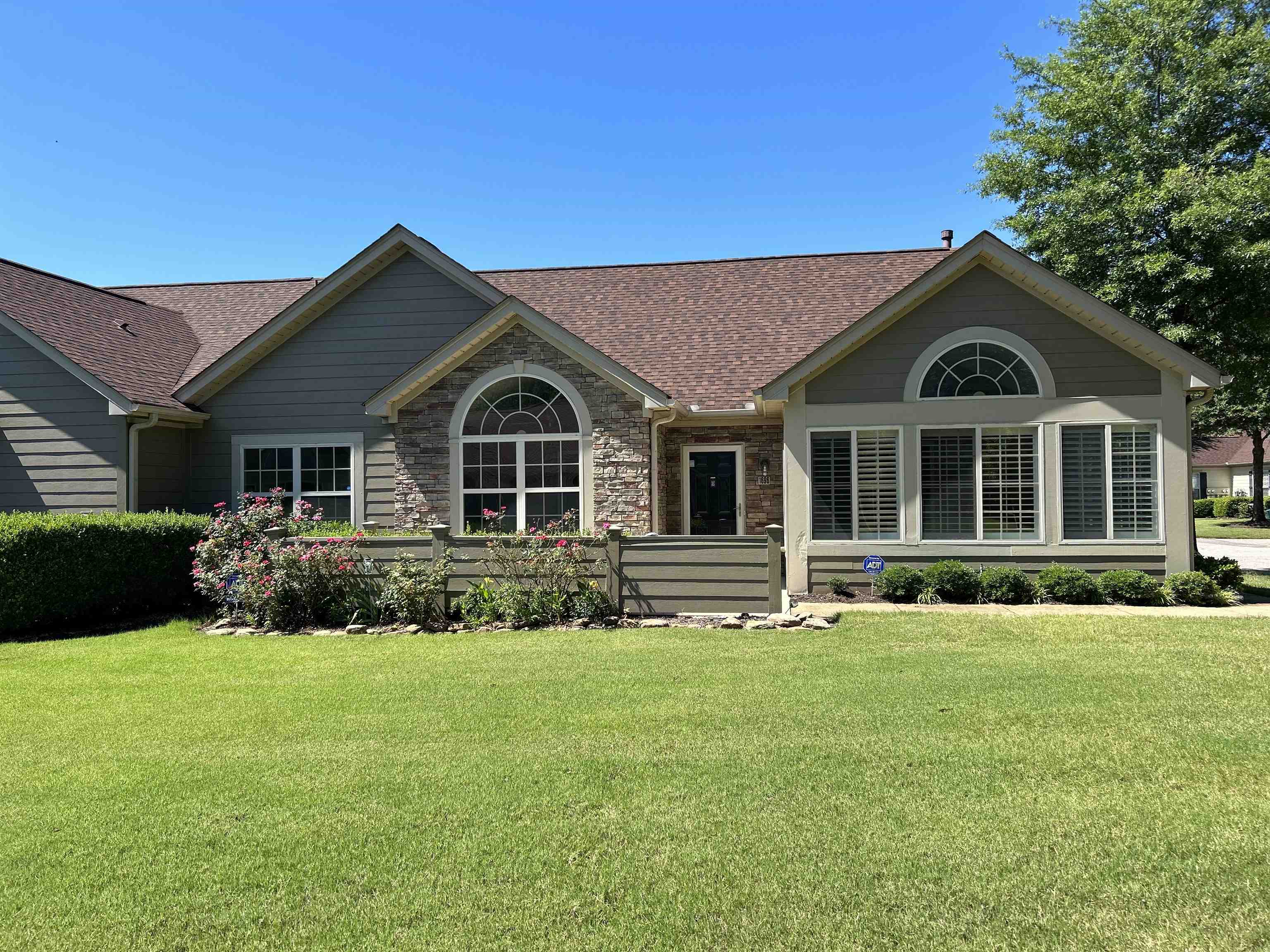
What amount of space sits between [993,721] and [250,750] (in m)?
5.13

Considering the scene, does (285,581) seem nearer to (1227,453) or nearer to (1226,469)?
(1227,453)

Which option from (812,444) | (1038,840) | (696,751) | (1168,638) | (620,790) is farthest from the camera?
(812,444)

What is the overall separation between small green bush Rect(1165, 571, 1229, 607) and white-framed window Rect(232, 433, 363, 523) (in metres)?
12.9

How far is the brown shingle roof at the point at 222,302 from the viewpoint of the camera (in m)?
17.0

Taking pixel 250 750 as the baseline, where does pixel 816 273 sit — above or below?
above

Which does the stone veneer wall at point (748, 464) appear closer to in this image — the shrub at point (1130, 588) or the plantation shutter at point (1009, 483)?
the plantation shutter at point (1009, 483)

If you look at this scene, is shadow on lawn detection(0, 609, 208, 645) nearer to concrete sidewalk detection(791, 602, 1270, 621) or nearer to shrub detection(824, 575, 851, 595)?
concrete sidewalk detection(791, 602, 1270, 621)

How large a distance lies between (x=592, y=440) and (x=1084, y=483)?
756cm

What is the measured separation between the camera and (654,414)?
13.0m

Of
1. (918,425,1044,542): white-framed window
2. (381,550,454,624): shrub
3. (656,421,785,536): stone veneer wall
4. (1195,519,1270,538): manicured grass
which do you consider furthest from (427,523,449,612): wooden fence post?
(1195,519,1270,538): manicured grass

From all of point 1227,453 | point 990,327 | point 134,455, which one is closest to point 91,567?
point 134,455

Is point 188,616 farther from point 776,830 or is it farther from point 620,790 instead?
point 776,830

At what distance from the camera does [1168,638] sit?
28.7ft

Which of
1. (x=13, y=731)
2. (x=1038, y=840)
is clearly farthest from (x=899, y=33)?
(x=13, y=731)
